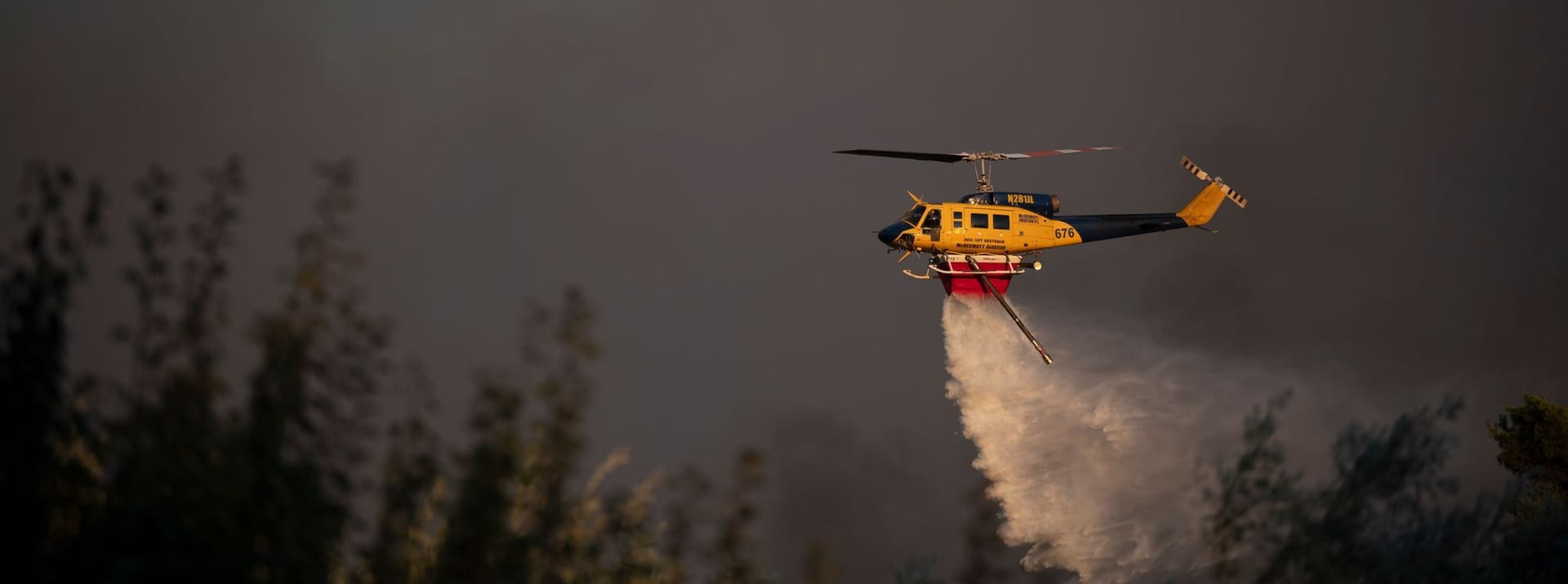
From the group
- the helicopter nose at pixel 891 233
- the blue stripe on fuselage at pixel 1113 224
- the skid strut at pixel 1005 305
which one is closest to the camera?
the helicopter nose at pixel 891 233

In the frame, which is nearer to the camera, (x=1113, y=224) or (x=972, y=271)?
(x=972, y=271)

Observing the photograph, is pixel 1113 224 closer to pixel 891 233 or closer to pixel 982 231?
pixel 982 231

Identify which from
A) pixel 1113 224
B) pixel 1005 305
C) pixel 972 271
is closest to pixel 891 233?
pixel 972 271

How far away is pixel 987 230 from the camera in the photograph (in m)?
53.6

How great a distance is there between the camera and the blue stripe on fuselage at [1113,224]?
55.9 meters

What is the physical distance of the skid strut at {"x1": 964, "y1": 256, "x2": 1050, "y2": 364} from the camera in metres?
54.1

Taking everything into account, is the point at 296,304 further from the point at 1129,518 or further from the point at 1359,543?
the point at 1129,518

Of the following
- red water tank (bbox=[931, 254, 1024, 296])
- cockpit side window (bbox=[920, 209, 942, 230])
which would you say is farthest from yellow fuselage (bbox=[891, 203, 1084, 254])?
red water tank (bbox=[931, 254, 1024, 296])

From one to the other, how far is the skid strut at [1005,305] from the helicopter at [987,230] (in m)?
0.02

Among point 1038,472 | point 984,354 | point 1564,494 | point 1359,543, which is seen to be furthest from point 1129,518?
point 1359,543

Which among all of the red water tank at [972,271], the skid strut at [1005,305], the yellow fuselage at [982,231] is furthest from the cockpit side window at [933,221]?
the skid strut at [1005,305]

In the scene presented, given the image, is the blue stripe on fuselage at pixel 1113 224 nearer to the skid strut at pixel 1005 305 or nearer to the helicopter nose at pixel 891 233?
the skid strut at pixel 1005 305

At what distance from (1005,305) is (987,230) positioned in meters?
3.47

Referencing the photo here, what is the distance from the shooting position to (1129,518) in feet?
209
